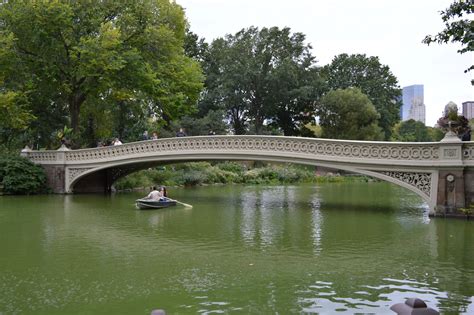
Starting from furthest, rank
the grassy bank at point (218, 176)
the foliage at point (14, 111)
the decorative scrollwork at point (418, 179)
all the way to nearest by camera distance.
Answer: the grassy bank at point (218, 176) < the foliage at point (14, 111) < the decorative scrollwork at point (418, 179)

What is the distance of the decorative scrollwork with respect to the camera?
15.1 metres

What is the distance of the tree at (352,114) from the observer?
44.8 meters

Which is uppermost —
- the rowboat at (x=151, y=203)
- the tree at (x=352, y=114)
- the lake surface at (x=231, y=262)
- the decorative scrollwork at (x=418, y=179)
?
the tree at (x=352, y=114)

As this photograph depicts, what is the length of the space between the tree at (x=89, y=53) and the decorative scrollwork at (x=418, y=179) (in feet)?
45.4

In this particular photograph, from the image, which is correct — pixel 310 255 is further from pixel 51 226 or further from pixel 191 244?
pixel 51 226

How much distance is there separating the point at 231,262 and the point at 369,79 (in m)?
47.9

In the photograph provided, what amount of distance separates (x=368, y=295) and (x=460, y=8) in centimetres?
400

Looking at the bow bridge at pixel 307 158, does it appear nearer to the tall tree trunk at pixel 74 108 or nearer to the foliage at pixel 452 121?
the foliage at pixel 452 121

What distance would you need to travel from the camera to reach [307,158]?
56.4 feet

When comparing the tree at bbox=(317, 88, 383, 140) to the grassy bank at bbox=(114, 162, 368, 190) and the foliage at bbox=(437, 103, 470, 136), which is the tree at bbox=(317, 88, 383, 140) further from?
the foliage at bbox=(437, 103, 470, 136)

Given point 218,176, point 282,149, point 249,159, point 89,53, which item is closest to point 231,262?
point 282,149

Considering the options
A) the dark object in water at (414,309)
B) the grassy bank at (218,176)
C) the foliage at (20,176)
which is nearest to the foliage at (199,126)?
the grassy bank at (218,176)

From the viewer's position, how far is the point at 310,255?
9.66 metres

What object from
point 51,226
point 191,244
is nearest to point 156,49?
point 51,226
